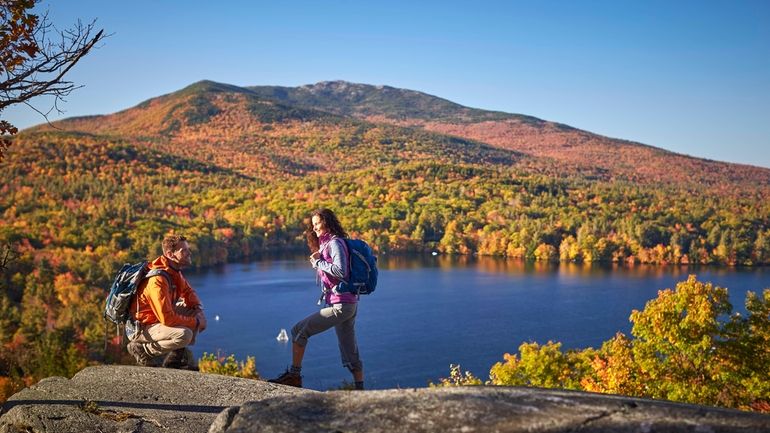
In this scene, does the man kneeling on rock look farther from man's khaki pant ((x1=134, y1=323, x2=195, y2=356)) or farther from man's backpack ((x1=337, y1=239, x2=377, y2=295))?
man's backpack ((x1=337, y1=239, x2=377, y2=295))

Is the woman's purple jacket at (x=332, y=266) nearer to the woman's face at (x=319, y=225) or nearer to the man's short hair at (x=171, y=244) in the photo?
the woman's face at (x=319, y=225)

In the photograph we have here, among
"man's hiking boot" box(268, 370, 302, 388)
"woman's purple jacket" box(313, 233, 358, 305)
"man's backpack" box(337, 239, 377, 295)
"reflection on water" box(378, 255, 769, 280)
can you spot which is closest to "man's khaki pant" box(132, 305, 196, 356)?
"man's hiking boot" box(268, 370, 302, 388)

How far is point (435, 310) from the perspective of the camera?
200ft

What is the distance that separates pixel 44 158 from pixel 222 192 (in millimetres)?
40196

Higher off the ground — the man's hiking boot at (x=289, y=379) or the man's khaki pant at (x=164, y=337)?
the man's khaki pant at (x=164, y=337)

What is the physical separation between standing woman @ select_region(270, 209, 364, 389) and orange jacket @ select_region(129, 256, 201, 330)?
43.8 inches

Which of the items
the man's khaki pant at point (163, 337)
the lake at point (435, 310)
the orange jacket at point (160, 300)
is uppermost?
the orange jacket at point (160, 300)

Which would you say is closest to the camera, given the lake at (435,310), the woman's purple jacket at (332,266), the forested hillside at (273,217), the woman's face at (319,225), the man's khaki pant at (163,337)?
the woman's purple jacket at (332,266)

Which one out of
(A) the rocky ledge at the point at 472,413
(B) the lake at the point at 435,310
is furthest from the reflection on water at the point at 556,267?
(A) the rocky ledge at the point at 472,413

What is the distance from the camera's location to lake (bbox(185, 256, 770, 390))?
4319cm

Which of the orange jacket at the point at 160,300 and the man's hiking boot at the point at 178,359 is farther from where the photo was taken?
the man's hiking boot at the point at 178,359

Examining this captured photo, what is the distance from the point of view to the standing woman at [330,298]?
644 centimetres

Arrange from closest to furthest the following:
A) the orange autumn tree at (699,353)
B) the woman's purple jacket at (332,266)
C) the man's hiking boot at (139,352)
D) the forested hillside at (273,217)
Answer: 1. the woman's purple jacket at (332,266)
2. the man's hiking boot at (139,352)
3. the orange autumn tree at (699,353)
4. the forested hillside at (273,217)

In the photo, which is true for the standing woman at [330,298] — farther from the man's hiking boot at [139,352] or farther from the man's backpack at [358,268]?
the man's hiking boot at [139,352]
